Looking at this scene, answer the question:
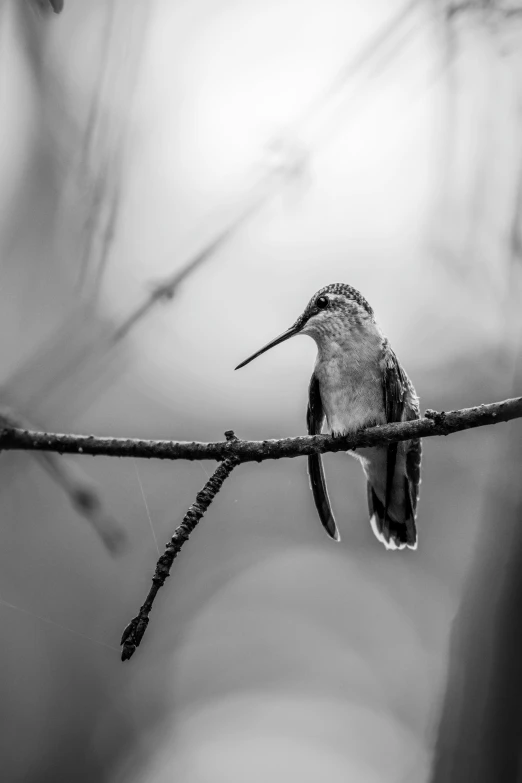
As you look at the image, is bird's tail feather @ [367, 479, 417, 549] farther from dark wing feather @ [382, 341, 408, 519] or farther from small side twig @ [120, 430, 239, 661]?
small side twig @ [120, 430, 239, 661]

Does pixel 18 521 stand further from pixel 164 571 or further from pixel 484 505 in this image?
pixel 484 505

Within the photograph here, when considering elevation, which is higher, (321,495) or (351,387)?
(351,387)

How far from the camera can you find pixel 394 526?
266 cm

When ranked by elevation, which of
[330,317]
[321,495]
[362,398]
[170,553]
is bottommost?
[170,553]

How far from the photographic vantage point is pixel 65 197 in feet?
8.20

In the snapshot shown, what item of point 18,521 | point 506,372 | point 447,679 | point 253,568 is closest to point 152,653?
point 253,568

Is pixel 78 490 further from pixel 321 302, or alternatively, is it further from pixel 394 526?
pixel 394 526

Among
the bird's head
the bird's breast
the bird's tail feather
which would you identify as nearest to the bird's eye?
the bird's head

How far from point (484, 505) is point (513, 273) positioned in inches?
41.0

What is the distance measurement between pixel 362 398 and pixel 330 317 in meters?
0.39

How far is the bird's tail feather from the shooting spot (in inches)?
103

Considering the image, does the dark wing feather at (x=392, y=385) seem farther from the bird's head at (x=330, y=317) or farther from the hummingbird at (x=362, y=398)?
the bird's head at (x=330, y=317)

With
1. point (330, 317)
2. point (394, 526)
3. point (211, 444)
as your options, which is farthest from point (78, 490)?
point (394, 526)

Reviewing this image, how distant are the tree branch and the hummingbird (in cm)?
54
